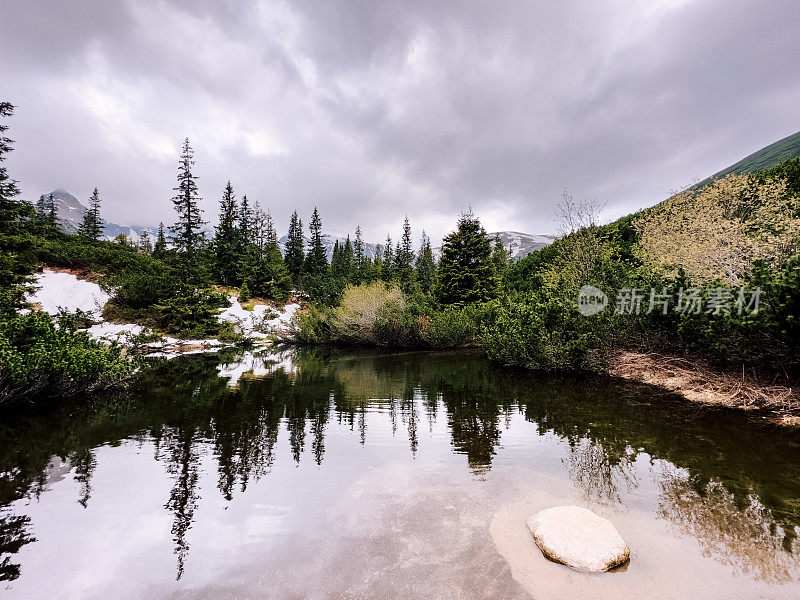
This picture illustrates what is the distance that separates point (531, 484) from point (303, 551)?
3892 mm

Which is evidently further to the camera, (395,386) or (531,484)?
(395,386)

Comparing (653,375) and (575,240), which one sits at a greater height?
(575,240)

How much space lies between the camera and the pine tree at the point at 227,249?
47.7 meters

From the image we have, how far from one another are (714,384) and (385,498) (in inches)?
461

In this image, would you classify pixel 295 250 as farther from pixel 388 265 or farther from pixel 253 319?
pixel 253 319

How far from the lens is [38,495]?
5.68 m

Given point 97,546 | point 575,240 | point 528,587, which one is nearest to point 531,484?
point 528,587

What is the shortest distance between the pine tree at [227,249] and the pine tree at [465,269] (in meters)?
30.0

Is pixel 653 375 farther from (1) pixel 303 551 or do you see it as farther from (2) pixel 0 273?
(2) pixel 0 273

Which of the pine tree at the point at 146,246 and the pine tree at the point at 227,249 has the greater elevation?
the pine tree at the point at 146,246

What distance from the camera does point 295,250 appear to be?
66.2 metres

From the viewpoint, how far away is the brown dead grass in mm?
9312

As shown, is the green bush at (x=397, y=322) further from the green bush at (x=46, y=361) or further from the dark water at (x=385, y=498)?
the green bush at (x=46, y=361)

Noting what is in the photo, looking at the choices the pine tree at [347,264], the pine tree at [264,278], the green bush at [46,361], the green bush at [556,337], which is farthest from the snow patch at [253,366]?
the pine tree at [347,264]
